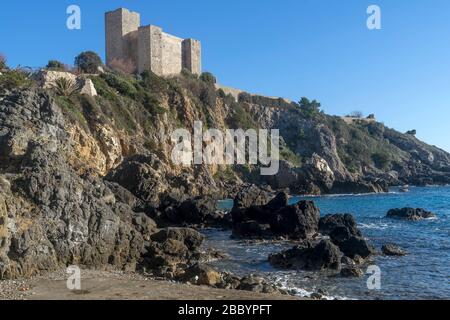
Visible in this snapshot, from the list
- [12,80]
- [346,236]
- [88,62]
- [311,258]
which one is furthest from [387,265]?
[88,62]

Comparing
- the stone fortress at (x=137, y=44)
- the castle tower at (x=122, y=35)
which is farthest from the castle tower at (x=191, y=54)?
the castle tower at (x=122, y=35)

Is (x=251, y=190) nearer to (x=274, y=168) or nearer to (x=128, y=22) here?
(x=274, y=168)

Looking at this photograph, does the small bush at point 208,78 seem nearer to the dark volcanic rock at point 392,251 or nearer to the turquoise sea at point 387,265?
the turquoise sea at point 387,265

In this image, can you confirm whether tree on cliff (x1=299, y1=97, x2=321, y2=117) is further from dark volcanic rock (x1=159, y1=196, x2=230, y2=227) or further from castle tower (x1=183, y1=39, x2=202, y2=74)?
dark volcanic rock (x1=159, y1=196, x2=230, y2=227)

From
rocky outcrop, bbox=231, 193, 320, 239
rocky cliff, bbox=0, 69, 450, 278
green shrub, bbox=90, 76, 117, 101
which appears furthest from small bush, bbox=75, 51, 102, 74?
rocky outcrop, bbox=231, 193, 320, 239

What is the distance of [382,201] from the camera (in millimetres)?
43969

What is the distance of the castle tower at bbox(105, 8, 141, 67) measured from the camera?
57.2 metres

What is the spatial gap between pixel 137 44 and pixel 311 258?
156ft

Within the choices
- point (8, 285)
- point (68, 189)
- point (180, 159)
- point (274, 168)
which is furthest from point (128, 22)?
point (8, 285)

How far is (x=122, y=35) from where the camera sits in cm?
5744

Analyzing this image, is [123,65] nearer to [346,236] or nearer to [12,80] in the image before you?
[12,80]

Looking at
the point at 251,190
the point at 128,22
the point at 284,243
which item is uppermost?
the point at 128,22

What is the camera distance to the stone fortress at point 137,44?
56.4 m
